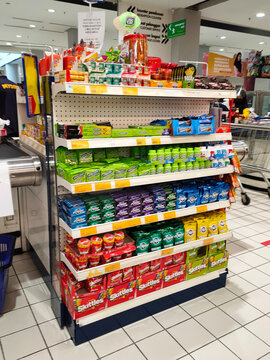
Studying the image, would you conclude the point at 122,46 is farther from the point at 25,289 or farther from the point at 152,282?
the point at 25,289

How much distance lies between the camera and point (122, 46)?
7.64ft

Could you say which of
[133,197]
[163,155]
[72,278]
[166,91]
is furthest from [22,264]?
[166,91]

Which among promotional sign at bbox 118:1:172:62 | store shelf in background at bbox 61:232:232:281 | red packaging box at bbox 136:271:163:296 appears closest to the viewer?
store shelf in background at bbox 61:232:232:281

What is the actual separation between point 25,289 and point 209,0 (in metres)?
7.38

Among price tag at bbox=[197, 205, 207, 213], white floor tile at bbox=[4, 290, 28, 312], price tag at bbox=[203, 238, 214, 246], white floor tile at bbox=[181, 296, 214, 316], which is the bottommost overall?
white floor tile at bbox=[181, 296, 214, 316]

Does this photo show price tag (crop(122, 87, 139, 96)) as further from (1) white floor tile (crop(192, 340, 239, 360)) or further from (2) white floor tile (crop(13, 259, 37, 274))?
(2) white floor tile (crop(13, 259, 37, 274))

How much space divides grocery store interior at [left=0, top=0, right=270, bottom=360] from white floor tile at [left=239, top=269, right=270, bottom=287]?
0.04 ft

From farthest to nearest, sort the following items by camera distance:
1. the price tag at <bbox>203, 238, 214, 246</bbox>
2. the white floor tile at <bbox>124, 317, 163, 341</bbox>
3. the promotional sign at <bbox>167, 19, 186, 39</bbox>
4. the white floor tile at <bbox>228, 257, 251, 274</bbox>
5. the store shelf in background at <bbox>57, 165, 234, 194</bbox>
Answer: the promotional sign at <bbox>167, 19, 186, 39</bbox>
the white floor tile at <bbox>228, 257, 251, 274</bbox>
the price tag at <bbox>203, 238, 214, 246</bbox>
the white floor tile at <bbox>124, 317, 163, 341</bbox>
the store shelf in background at <bbox>57, 165, 234, 194</bbox>

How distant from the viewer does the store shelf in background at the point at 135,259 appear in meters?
2.06

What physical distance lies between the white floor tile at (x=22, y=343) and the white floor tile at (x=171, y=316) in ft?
2.97

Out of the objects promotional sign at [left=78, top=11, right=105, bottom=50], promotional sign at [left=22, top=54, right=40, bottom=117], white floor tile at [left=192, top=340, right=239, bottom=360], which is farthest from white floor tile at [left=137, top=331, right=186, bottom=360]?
promotional sign at [left=78, top=11, right=105, bottom=50]

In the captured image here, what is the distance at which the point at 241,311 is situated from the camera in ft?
8.39

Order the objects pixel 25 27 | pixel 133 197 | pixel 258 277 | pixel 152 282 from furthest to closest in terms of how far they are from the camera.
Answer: pixel 25 27, pixel 258 277, pixel 152 282, pixel 133 197

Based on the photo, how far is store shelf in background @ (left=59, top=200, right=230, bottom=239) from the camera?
6.61ft
